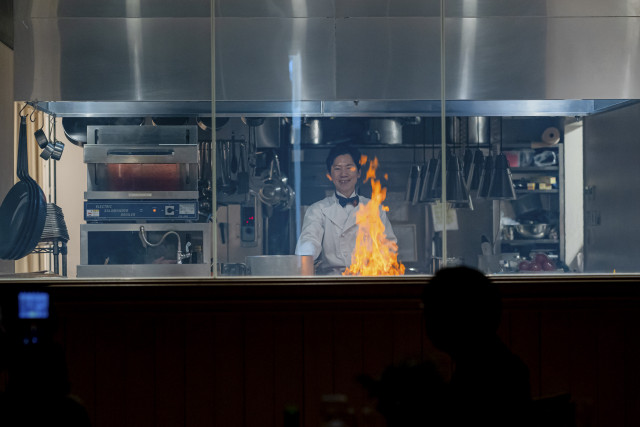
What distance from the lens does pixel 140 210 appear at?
3707 millimetres

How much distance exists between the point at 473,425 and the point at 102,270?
118 inches

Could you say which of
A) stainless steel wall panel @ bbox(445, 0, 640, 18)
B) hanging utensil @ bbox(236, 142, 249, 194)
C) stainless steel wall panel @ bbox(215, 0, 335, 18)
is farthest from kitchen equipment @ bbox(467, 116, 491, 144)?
hanging utensil @ bbox(236, 142, 249, 194)

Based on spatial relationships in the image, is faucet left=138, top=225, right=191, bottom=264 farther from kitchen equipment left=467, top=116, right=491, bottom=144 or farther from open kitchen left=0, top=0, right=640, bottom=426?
kitchen equipment left=467, top=116, right=491, bottom=144

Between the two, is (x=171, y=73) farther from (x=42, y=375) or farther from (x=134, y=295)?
(x=42, y=375)

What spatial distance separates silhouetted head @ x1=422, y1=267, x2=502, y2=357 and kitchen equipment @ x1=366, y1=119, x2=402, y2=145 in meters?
3.56

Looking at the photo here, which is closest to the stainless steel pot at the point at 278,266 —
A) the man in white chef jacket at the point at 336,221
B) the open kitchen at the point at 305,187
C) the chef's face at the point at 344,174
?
the open kitchen at the point at 305,187

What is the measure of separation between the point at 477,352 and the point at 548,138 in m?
4.19

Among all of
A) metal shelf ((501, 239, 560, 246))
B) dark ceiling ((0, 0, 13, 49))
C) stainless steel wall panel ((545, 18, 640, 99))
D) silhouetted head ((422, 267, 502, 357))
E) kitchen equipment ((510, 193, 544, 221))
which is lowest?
metal shelf ((501, 239, 560, 246))

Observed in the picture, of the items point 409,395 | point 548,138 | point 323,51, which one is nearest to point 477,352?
point 409,395

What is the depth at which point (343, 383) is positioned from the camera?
6.54ft

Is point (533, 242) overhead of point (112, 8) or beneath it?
beneath

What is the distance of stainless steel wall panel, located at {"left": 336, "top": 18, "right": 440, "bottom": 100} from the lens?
3607 millimetres

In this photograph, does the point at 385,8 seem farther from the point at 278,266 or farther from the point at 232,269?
the point at 232,269

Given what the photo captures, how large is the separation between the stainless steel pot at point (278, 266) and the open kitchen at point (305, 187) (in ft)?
0.05
